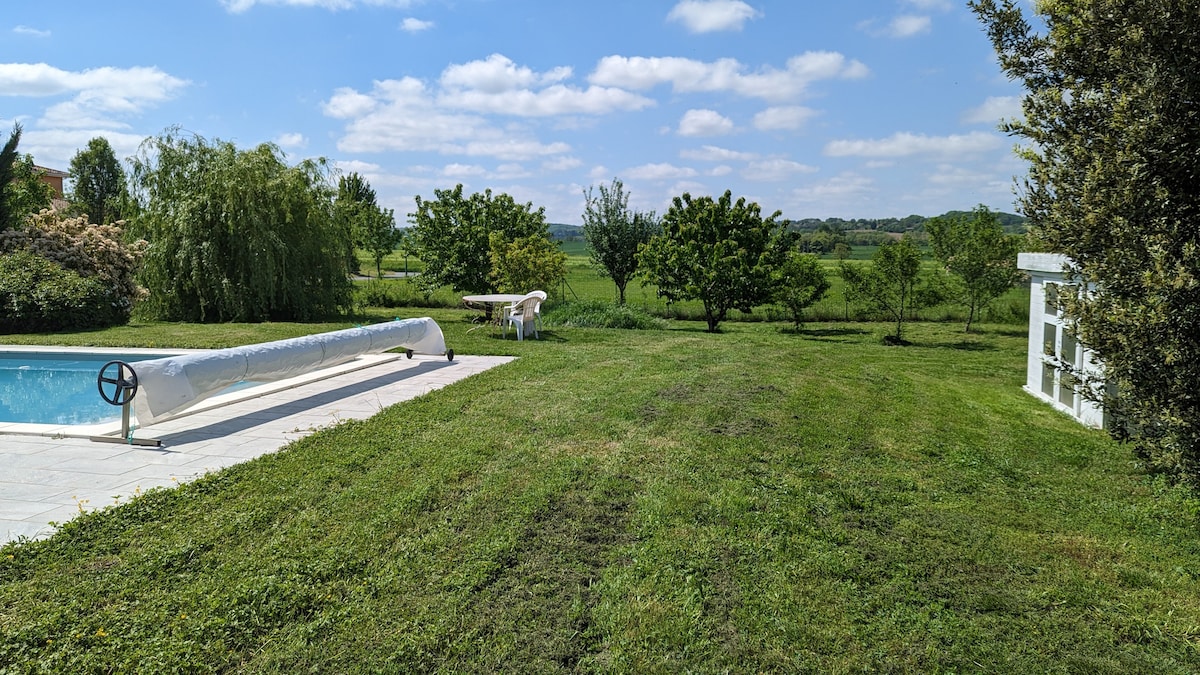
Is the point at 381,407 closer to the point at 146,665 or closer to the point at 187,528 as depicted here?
the point at 187,528

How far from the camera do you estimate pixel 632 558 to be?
3793mm

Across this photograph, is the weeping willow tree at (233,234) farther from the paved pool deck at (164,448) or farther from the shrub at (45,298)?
the paved pool deck at (164,448)

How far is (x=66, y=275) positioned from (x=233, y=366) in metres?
11.7

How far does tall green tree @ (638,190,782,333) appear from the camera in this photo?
17672mm

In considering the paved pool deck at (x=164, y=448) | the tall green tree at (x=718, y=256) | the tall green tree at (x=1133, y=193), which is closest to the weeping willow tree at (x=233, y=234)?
the tall green tree at (x=718, y=256)

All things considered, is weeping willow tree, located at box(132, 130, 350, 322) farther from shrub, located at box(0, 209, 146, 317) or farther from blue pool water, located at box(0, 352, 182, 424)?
blue pool water, located at box(0, 352, 182, 424)

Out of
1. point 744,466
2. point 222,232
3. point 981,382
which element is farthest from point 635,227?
point 744,466

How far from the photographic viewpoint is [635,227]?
23500 mm

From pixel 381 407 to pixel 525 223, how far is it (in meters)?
14.0

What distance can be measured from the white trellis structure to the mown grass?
0.74 m

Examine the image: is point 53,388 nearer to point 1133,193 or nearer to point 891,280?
point 1133,193

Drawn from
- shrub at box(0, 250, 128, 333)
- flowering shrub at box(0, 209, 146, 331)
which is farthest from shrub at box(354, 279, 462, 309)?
shrub at box(0, 250, 128, 333)

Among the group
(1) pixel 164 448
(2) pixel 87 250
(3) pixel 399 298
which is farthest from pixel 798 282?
(2) pixel 87 250

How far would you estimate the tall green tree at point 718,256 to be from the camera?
17672 millimetres
